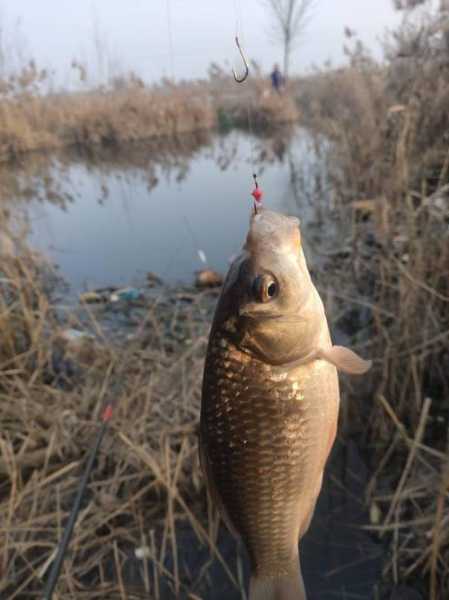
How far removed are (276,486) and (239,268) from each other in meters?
0.48

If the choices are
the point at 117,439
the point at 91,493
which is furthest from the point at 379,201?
the point at 91,493

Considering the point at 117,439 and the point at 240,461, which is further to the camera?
the point at 117,439

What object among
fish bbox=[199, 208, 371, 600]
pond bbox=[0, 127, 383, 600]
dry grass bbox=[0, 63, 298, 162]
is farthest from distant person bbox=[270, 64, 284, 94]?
fish bbox=[199, 208, 371, 600]

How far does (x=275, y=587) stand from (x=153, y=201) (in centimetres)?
889

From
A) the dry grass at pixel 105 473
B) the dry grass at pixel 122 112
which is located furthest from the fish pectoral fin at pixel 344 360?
the dry grass at pixel 122 112

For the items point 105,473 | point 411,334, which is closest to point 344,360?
point 411,334

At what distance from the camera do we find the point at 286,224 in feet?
3.02

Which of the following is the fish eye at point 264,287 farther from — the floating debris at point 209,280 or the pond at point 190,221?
the floating debris at point 209,280

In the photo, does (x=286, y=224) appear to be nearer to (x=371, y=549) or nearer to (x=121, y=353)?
(x=371, y=549)

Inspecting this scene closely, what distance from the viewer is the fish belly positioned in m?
Result: 0.94

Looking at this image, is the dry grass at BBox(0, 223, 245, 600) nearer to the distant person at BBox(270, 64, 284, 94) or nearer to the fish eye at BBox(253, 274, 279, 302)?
the fish eye at BBox(253, 274, 279, 302)

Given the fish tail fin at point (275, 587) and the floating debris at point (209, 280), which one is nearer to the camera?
the fish tail fin at point (275, 587)

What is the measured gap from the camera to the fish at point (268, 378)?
92cm

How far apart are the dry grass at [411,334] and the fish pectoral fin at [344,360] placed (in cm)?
112
